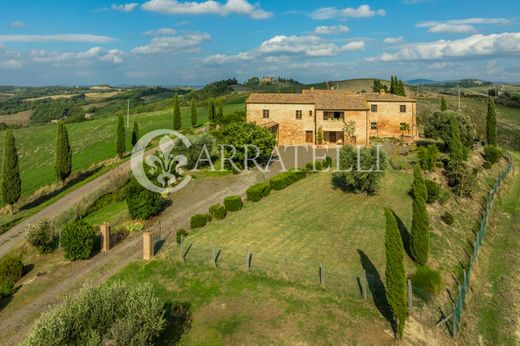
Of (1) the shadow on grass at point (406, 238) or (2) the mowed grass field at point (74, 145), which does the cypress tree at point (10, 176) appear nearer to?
(2) the mowed grass field at point (74, 145)

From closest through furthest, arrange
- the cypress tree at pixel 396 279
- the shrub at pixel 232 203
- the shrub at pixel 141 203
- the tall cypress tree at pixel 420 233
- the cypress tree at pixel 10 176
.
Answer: the cypress tree at pixel 396 279
the tall cypress tree at pixel 420 233
the shrub at pixel 141 203
the shrub at pixel 232 203
the cypress tree at pixel 10 176

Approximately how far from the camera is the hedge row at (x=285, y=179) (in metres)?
29.8

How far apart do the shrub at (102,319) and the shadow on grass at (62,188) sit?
30.3 metres

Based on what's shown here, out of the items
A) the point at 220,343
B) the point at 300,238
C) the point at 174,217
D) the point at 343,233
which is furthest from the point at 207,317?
the point at 174,217

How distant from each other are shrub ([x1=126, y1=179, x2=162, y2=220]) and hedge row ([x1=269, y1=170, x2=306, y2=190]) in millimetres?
9280

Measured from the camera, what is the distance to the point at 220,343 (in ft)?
40.3

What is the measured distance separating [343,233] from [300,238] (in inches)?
103

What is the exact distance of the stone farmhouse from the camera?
157 feet

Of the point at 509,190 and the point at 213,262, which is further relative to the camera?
the point at 509,190

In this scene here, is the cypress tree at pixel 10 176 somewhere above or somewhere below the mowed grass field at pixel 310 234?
above

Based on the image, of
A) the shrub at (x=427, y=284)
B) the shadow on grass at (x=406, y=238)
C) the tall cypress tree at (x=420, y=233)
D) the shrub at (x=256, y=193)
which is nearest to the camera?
the shrub at (x=427, y=284)

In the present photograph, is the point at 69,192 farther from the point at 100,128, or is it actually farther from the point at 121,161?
the point at 100,128

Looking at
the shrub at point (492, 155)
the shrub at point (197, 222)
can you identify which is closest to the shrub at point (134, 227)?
the shrub at point (197, 222)

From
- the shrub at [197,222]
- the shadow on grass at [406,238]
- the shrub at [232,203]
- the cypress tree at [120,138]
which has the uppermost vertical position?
the cypress tree at [120,138]
